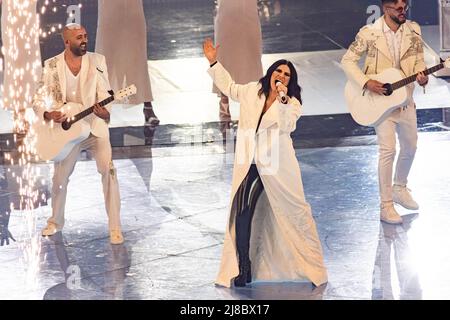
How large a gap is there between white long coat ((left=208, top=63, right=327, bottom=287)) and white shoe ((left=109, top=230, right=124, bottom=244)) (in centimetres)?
136

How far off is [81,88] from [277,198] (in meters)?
2.07

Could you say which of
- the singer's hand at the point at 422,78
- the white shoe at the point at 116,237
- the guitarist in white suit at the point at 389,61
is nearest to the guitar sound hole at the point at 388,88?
the guitarist in white suit at the point at 389,61

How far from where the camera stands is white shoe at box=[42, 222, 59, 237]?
11211 millimetres

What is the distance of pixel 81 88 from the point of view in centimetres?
1094

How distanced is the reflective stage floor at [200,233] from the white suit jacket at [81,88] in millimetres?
949

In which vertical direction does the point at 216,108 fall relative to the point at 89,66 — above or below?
below

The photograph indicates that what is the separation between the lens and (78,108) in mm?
10898

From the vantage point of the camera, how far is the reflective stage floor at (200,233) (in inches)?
387

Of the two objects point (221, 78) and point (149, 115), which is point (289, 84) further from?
point (149, 115)

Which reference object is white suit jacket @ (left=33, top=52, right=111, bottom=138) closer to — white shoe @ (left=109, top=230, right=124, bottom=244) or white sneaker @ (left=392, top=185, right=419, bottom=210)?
white shoe @ (left=109, top=230, right=124, bottom=244)
